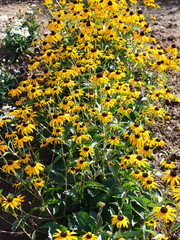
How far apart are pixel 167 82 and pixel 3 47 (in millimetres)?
3118

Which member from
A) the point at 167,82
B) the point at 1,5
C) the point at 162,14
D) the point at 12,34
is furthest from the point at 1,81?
the point at 1,5

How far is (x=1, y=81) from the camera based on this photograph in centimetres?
462

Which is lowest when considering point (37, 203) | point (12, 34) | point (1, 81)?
Result: point (37, 203)

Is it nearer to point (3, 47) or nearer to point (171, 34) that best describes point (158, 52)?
point (171, 34)

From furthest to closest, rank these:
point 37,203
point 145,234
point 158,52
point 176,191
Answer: point 158,52
point 37,203
point 145,234
point 176,191

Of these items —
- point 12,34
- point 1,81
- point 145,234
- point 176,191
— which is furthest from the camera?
point 12,34

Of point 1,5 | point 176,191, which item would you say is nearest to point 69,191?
point 176,191

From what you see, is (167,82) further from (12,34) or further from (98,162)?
(12,34)

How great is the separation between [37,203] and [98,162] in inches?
29.4

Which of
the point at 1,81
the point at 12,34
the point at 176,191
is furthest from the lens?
the point at 12,34

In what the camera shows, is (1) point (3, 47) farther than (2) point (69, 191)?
Yes

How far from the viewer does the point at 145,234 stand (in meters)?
2.69

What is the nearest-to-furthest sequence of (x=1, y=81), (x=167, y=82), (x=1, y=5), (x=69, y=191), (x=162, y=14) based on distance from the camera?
(x=69, y=191)
(x=1, y=81)
(x=167, y=82)
(x=162, y=14)
(x=1, y=5)

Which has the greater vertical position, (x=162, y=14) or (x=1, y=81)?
(x=162, y=14)
